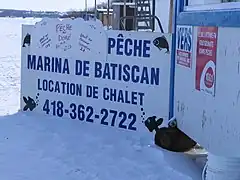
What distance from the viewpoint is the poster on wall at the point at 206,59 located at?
15.4 ft

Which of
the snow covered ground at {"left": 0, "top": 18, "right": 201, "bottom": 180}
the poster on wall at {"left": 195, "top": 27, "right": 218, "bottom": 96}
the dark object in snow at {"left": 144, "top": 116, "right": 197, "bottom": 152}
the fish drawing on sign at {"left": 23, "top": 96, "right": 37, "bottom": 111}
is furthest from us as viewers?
the fish drawing on sign at {"left": 23, "top": 96, "right": 37, "bottom": 111}

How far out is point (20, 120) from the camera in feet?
25.6

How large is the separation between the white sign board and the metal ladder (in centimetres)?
402

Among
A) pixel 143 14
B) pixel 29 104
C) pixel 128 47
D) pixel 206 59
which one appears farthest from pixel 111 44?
pixel 143 14

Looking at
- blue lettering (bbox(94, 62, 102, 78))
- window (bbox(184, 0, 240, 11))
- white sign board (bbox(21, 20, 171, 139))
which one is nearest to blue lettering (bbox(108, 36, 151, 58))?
white sign board (bbox(21, 20, 171, 139))

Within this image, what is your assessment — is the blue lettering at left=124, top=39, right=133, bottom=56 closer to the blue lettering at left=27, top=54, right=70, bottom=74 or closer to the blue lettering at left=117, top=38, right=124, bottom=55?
the blue lettering at left=117, top=38, right=124, bottom=55

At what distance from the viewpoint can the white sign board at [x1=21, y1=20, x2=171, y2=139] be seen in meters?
6.89

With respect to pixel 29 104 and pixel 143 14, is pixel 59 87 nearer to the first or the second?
pixel 29 104

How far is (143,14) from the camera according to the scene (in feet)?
41.9

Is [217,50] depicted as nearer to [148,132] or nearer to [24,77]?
[148,132]

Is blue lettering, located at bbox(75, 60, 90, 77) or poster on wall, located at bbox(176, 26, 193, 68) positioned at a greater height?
poster on wall, located at bbox(176, 26, 193, 68)

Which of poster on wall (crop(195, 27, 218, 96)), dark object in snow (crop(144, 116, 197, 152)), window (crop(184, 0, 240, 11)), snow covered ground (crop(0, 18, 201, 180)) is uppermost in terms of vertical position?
window (crop(184, 0, 240, 11))

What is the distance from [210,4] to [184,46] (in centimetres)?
99

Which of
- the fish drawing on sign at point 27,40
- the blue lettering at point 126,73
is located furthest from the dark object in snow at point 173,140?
the fish drawing on sign at point 27,40
